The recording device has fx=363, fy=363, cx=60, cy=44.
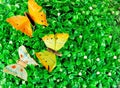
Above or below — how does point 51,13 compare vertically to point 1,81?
above

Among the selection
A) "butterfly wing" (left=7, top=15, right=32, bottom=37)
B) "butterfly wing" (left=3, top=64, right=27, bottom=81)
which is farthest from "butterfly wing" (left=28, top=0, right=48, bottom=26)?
"butterfly wing" (left=3, top=64, right=27, bottom=81)

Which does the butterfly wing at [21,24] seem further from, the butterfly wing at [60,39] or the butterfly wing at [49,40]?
the butterfly wing at [60,39]

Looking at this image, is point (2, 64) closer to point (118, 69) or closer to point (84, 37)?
point (84, 37)

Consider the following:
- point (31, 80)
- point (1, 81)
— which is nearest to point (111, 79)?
point (31, 80)

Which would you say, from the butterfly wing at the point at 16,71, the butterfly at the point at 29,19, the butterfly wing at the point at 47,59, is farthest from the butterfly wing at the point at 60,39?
the butterfly wing at the point at 16,71

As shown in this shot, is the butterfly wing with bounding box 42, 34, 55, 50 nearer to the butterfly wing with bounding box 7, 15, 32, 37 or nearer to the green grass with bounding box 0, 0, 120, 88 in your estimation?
the green grass with bounding box 0, 0, 120, 88

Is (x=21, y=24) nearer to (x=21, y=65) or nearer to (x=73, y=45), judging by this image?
(x=21, y=65)
